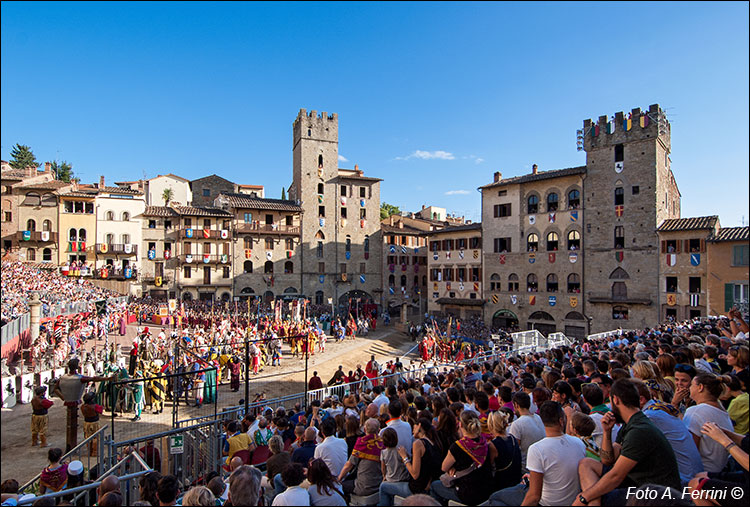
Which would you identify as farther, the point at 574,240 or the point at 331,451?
the point at 574,240

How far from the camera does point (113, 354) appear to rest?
693 inches

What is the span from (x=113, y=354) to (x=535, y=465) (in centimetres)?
1810

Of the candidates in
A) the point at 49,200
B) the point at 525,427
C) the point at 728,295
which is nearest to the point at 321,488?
the point at 525,427

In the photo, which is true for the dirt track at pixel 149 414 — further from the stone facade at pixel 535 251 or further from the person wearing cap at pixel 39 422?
the stone facade at pixel 535 251

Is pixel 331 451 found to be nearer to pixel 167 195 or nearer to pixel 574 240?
pixel 574 240

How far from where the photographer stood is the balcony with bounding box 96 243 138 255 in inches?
1567

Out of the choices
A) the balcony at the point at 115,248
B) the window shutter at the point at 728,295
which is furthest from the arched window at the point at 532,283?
the balcony at the point at 115,248

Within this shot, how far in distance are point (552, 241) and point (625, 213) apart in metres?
5.66

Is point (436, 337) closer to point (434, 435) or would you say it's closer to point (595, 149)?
point (595, 149)

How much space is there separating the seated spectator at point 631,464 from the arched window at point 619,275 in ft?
105

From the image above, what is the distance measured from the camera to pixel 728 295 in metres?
25.1

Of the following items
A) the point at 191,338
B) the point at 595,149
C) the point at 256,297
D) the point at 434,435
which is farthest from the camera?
the point at 256,297

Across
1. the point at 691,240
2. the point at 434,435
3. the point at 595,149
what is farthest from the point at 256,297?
the point at 434,435

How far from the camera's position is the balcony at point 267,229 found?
44.6 meters
